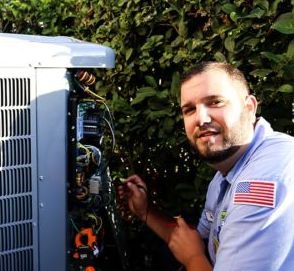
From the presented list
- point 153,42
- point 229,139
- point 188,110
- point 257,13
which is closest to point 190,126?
point 188,110

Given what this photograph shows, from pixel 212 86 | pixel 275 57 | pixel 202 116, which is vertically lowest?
pixel 202 116

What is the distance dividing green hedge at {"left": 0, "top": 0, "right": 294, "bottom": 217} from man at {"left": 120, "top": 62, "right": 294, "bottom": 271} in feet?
1.22

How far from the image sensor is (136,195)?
103 inches

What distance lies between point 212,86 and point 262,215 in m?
0.53

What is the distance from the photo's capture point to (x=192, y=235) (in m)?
2.17

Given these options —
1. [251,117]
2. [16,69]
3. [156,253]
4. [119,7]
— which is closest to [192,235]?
[251,117]

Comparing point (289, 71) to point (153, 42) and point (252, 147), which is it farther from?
point (153, 42)

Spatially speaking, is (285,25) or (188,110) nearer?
(188,110)

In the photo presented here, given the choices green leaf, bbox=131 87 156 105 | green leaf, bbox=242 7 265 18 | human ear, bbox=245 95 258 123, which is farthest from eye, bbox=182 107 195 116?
green leaf, bbox=131 87 156 105

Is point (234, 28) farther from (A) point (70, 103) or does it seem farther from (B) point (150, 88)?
(A) point (70, 103)

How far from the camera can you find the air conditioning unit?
222cm

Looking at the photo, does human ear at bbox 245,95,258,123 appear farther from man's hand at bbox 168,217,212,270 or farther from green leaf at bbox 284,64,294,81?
man's hand at bbox 168,217,212,270

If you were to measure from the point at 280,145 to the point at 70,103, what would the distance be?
2.95ft

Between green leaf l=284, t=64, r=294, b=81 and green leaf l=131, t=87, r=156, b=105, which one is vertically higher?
green leaf l=284, t=64, r=294, b=81
